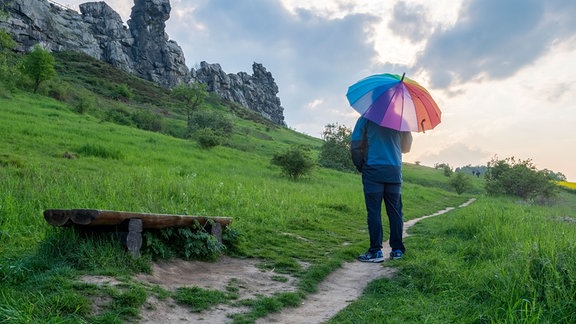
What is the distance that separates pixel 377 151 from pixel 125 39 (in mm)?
129631

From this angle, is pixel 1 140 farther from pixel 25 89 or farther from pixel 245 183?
pixel 25 89

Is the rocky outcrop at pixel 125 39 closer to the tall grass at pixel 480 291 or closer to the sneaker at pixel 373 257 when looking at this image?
the sneaker at pixel 373 257

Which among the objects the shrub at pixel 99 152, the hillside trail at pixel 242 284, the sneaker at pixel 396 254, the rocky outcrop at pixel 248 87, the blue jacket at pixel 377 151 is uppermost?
the rocky outcrop at pixel 248 87

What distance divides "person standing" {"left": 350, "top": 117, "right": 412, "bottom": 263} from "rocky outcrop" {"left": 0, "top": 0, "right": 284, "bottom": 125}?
326 ft

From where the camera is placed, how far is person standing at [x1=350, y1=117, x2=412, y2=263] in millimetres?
7117

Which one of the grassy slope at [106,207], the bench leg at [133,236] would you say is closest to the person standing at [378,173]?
the grassy slope at [106,207]

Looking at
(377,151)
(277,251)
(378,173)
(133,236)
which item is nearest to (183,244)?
(133,236)

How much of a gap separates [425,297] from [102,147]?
56.2 feet

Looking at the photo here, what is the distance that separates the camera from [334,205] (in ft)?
47.4

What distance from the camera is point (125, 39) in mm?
121375

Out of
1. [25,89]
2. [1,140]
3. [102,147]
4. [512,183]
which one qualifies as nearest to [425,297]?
[102,147]

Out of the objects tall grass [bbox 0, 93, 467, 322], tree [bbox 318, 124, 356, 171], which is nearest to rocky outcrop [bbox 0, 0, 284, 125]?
tree [bbox 318, 124, 356, 171]

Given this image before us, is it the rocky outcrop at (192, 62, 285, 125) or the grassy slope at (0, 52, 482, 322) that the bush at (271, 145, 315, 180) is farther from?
the rocky outcrop at (192, 62, 285, 125)

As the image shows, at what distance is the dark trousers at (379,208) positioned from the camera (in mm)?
7172
